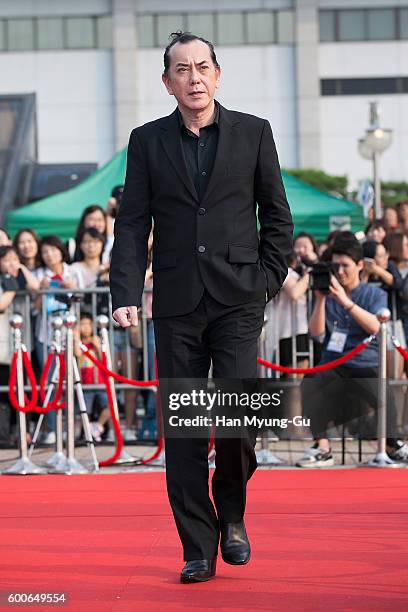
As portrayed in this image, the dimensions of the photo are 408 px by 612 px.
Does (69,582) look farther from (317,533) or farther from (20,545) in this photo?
(317,533)

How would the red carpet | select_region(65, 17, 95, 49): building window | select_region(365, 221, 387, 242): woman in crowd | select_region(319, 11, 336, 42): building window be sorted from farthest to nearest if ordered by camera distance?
select_region(319, 11, 336, 42): building window
select_region(65, 17, 95, 49): building window
select_region(365, 221, 387, 242): woman in crowd
the red carpet

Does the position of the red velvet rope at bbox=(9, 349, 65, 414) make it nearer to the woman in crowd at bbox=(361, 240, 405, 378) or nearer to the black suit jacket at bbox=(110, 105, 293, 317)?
the woman in crowd at bbox=(361, 240, 405, 378)

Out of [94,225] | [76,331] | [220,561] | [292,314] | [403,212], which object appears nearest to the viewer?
[220,561]

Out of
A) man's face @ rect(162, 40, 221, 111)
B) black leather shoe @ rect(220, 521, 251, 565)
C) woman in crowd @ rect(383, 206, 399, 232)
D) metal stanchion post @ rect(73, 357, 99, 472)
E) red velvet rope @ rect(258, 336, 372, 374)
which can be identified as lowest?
metal stanchion post @ rect(73, 357, 99, 472)

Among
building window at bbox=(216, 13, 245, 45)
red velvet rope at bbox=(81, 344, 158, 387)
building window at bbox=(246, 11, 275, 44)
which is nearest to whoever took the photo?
red velvet rope at bbox=(81, 344, 158, 387)

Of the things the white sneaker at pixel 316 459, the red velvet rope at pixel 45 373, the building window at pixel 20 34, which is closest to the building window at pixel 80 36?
the building window at pixel 20 34

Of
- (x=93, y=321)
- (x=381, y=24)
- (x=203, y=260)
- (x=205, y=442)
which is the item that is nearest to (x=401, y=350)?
(x=93, y=321)

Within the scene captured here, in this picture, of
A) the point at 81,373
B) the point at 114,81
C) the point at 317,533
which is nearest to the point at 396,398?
the point at 81,373

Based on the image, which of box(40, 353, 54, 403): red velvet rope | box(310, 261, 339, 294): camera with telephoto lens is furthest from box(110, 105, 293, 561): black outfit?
box(40, 353, 54, 403): red velvet rope

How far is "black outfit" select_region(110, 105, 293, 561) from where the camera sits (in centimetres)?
532

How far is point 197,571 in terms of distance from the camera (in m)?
5.30

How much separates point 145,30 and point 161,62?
1.37m

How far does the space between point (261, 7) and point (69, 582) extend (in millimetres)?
49791

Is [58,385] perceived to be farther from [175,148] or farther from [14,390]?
[175,148]
